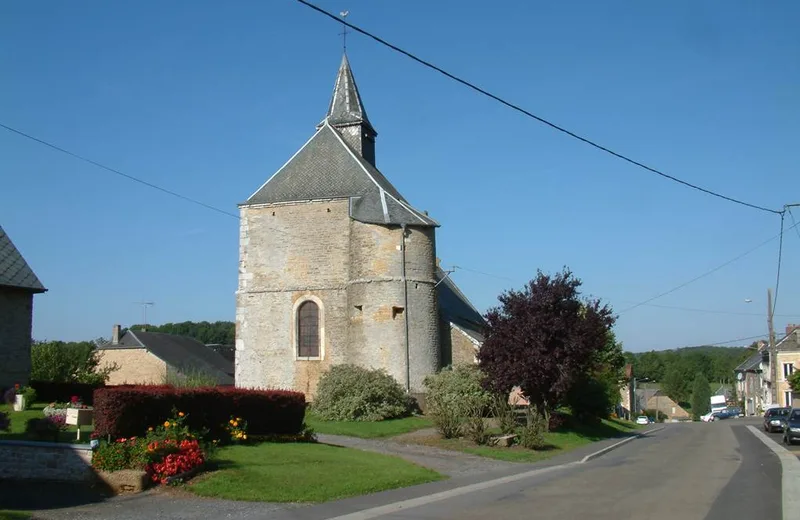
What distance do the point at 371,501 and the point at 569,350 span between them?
15001 mm

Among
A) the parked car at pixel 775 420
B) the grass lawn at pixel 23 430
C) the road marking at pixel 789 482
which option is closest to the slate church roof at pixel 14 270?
the grass lawn at pixel 23 430

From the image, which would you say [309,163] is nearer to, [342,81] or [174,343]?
[342,81]

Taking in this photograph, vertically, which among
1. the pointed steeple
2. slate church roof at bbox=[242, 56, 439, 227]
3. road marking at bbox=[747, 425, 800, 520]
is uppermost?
the pointed steeple

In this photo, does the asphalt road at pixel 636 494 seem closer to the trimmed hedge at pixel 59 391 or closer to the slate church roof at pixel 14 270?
the trimmed hedge at pixel 59 391

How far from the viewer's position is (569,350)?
1056 inches

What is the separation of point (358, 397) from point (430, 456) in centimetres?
821

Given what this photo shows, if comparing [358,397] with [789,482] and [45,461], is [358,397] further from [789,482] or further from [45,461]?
[789,482]

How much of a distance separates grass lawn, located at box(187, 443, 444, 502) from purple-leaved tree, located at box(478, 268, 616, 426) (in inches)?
372

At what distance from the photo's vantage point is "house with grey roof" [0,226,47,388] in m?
25.6

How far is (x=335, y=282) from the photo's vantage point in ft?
111

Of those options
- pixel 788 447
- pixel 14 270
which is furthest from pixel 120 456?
pixel 788 447

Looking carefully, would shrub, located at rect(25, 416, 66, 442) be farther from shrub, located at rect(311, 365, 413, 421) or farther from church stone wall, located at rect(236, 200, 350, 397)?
church stone wall, located at rect(236, 200, 350, 397)

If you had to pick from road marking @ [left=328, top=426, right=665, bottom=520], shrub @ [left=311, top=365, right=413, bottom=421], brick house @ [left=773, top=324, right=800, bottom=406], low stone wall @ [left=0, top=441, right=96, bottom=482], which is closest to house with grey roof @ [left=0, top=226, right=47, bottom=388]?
shrub @ [left=311, top=365, right=413, bottom=421]

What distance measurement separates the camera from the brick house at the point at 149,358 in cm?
5131
